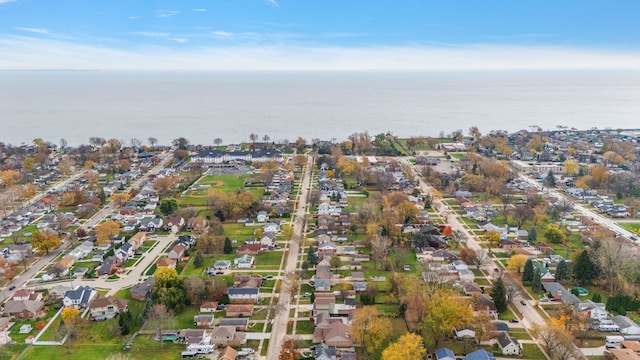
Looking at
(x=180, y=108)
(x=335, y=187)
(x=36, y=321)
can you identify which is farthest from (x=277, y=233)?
(x=180, y=108)

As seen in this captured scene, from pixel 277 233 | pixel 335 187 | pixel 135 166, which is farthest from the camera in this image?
pixel 135 166

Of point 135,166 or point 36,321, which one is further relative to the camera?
point 135,166

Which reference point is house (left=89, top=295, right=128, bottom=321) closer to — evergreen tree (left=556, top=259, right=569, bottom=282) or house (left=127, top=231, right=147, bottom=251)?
house (left=127, top=231, right=147, bottom=251)

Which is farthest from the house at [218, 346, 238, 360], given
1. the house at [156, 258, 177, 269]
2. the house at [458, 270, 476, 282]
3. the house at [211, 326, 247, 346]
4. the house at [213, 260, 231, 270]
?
the house at [458, 270, 476, 282]

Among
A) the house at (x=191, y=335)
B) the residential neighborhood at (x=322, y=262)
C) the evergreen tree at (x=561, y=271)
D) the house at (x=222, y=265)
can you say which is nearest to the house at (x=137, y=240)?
the residential neighborhood at (x=322, y=262)

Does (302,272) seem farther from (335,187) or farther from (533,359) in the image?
(335,187)

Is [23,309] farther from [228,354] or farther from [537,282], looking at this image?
[537,282]

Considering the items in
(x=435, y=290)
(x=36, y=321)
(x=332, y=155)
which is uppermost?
(x=332, y=155)
